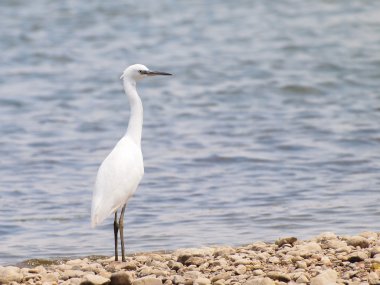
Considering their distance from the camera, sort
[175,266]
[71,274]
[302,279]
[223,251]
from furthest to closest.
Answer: [223,251], [175,266], [71,274], [302,279]

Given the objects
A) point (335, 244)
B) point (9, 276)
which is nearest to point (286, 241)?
point (335, 244)

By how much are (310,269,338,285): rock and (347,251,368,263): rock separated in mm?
492

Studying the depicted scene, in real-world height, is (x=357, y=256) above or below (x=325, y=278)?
above

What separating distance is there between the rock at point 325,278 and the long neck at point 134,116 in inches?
94.5

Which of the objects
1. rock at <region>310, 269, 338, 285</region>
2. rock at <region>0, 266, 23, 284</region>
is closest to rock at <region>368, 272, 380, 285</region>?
rock at <region>310, 269, 338, 285</region>

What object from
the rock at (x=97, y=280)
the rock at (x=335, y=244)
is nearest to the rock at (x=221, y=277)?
the rock at (x=97, y=280)

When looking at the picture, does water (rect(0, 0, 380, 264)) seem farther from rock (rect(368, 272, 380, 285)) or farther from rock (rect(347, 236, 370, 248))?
rock (rect(368, 272, 380, 285))

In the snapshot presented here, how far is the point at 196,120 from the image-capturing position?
1387cm

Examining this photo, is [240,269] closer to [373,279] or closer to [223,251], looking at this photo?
[223,251]

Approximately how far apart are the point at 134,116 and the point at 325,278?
263 cm

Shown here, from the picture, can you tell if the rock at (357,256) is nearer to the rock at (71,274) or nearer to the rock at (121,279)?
the rock at (121,279)

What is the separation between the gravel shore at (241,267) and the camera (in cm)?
623

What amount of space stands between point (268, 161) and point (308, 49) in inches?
306

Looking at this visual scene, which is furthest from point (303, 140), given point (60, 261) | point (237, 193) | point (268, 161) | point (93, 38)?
point (93, 38)
